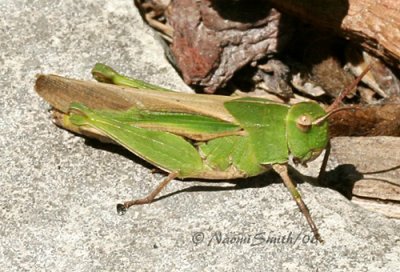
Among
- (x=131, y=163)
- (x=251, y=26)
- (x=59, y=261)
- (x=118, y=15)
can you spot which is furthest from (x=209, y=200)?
(x=118, y=15)

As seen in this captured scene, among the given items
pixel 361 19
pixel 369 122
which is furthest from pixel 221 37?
pixel 369 122

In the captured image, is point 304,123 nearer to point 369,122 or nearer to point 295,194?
point 295,194

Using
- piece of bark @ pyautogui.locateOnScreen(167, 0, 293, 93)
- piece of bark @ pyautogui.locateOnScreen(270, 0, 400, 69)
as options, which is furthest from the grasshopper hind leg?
piece of bark @ pyautogui.locateOnScreen(270, 0, 400, 69)

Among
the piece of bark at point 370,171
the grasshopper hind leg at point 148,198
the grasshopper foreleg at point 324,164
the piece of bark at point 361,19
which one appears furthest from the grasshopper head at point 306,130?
the piece of bark at point 361,19

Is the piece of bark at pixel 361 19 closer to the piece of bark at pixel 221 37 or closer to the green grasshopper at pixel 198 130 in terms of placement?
the piece of bark at pixel 221 37

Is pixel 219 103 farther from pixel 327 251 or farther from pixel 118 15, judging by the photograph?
pixel 118 15

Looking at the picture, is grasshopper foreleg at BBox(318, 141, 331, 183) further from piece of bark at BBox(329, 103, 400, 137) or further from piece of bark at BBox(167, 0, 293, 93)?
piece of bark at BBox(167, 0, 293, 93)
